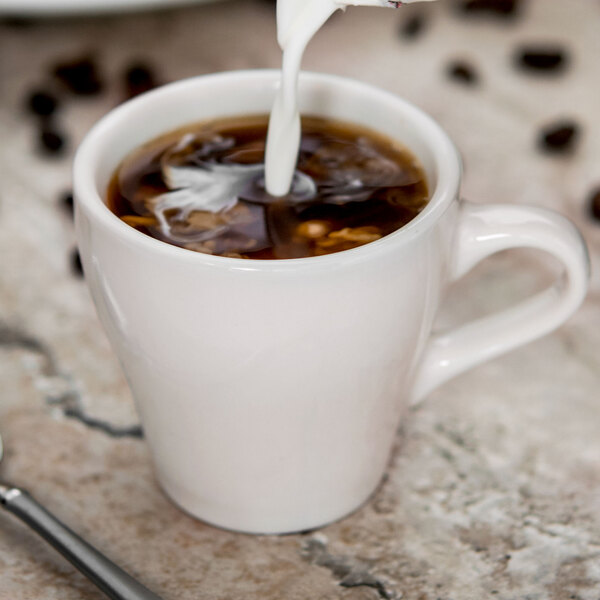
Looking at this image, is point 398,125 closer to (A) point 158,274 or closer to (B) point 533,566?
(A) point 158,274

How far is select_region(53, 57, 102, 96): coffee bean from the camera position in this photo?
139 cm

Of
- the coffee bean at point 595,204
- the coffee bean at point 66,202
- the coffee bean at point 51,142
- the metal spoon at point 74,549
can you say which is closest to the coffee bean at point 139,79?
the coffee bean at point 51,142

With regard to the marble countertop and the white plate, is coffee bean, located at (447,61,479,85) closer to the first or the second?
the marble countertop

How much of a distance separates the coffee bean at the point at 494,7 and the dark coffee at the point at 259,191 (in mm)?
882

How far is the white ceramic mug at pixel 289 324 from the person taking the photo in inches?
25.5

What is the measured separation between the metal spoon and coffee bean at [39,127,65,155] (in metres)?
0.63

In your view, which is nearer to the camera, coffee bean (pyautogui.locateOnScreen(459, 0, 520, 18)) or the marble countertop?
the marble countertop

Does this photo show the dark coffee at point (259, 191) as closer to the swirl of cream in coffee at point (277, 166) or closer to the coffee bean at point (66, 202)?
the swirl of cream in coffee at point (277, 166)

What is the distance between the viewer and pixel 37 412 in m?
0.92

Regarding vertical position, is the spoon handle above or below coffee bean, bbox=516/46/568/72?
above

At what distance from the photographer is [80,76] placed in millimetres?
1395

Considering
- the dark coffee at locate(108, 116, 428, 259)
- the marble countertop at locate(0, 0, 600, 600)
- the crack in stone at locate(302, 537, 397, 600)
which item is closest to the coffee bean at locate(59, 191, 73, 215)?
the marble countertop at locate(0, 0, 600, 600)

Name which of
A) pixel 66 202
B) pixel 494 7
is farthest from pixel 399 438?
pixel 494 7

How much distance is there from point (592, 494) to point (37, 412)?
1.76ft
